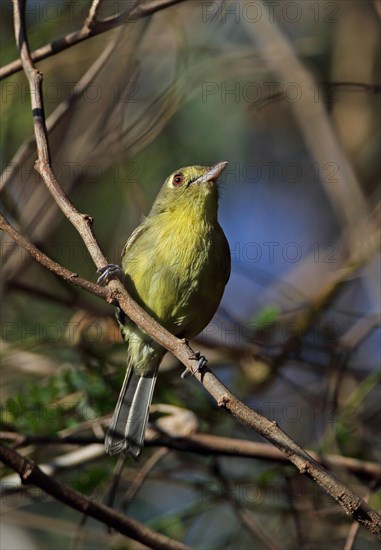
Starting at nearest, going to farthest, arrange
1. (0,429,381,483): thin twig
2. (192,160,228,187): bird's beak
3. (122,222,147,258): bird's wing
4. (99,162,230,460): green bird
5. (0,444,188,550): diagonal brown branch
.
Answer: (0,444,188,550): diagonal brown branch, (0,429,381,483): thin twig, (99,162,230,460): green bird, (192,160,228,187): bird's beak, (122,222,147,258): bird's wing

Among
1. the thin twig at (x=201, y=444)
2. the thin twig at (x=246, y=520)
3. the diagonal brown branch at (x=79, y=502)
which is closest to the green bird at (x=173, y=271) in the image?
the thin twig at (x=201, y=444)

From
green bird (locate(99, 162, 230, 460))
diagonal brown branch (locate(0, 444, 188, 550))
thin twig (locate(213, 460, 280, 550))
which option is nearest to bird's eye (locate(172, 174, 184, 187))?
green bird (locate(99, 162, 230, 460))

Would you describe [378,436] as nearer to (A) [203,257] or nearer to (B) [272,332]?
(B) [272,332]

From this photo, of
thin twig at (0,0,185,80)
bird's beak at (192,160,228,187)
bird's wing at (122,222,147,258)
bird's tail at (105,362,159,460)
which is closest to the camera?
thin twig at (0,0,185,80)

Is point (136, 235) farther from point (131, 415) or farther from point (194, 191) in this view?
point (131, 415)

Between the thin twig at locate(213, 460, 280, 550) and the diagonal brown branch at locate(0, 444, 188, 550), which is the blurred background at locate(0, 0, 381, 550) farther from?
the diagonal brown branch at locate(0, 444, 188, 550)

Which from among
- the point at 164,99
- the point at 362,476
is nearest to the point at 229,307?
the point at 164,99

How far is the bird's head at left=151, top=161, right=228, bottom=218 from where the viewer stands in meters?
4.57

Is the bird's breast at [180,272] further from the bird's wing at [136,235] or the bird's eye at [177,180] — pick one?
the bird's eye at [177,180]

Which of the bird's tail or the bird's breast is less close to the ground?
the bird's breast

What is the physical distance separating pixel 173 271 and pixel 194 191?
20.1 inches

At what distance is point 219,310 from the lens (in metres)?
5.59

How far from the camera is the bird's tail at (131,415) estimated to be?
4086 millimetres

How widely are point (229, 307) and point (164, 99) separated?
79.8 inches
